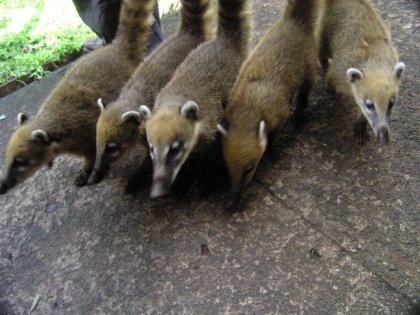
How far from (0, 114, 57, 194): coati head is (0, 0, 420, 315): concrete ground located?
27cm

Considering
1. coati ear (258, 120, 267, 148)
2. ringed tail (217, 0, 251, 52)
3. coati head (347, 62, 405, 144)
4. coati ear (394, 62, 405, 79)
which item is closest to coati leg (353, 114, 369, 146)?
coati head (347, 62, 405, 144)

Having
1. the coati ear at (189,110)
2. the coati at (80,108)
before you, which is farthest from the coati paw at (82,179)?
the coati ear at (189,110)

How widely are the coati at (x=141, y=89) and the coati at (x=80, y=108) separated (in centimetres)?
28

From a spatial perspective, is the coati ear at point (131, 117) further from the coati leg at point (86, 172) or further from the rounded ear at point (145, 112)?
the coati leg at point (86, 172)

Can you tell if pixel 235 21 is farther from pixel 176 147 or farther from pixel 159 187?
pixel 159 187

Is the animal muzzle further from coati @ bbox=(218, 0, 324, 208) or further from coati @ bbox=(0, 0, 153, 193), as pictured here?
coati @ bbox=(0, 0, 153, 193)

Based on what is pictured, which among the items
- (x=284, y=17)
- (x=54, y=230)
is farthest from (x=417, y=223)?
(x=54, y=230)

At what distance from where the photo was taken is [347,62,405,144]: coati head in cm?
340

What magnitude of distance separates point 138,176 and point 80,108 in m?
0.79

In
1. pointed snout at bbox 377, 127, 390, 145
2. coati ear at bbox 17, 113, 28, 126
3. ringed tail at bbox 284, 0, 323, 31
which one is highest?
ringed tail at bbox 284, 0, 323, 31

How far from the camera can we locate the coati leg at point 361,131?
3662 mm

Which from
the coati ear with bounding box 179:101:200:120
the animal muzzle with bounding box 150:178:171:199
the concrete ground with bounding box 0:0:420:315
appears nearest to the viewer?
the concrete ground with bounding box 0:0:420:315

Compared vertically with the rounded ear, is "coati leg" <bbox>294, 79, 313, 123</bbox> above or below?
below

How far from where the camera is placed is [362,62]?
377 cm
